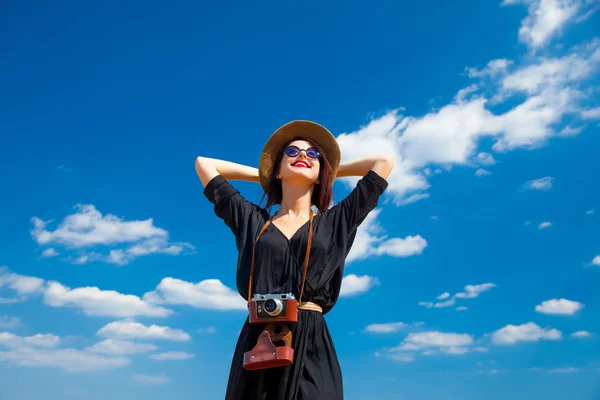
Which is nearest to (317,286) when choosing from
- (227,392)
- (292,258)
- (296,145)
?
(292,258)

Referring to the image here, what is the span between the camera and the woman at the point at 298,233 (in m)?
4.40

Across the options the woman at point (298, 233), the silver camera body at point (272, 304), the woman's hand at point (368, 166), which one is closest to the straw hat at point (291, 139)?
the woman at point (298, 233)

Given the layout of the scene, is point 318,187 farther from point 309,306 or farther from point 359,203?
point 309,306

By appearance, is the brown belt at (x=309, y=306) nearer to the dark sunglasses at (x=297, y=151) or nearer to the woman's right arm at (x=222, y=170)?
the dark sunglasses at (x=297, y=151)

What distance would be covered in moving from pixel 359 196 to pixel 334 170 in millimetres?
590

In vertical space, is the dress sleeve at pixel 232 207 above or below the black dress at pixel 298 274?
above

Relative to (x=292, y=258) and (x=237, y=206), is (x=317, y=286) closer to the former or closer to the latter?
(x=292, y=258)

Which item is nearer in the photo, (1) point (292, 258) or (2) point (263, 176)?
(1) point (292, 258)

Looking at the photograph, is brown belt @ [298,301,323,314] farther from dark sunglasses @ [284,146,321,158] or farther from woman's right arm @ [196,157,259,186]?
woman's right arm @ [196,157,259,186]

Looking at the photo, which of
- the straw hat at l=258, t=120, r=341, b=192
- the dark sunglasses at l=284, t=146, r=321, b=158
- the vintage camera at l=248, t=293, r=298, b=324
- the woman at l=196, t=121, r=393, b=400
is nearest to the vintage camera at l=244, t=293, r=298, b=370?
the vintage camera at l=248, t=293, r=298, b=324

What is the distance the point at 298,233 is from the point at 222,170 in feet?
4.32

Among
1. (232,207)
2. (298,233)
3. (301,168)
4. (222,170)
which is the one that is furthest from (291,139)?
(298,233)

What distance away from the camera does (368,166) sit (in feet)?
18.0

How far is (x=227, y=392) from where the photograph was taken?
457cm
